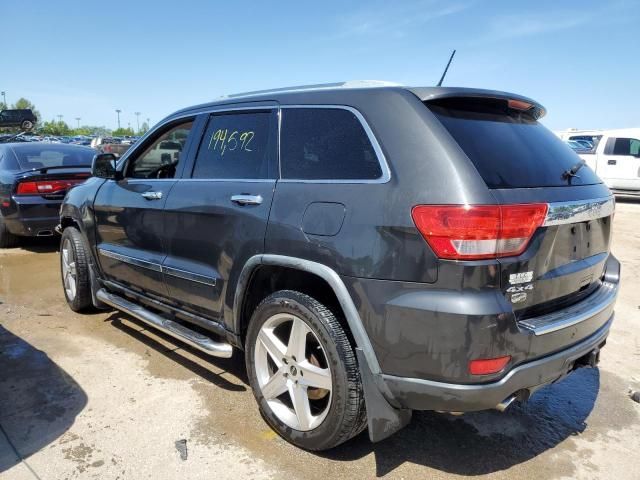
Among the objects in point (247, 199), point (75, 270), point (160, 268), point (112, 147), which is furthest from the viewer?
point (112, 147)

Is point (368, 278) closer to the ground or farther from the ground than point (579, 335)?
farther from the ground

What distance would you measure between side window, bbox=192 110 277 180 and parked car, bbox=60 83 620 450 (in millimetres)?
13

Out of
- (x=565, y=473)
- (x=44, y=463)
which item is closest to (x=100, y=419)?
(x=44, y=463)

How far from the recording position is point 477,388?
6.96 feet

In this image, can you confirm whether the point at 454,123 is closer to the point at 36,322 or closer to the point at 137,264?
the point at 137,264

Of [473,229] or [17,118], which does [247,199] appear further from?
[17,118]

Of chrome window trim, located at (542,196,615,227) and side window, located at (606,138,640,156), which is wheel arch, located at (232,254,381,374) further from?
side window, located at (606,138,640,156)

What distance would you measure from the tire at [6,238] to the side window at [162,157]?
430 cm

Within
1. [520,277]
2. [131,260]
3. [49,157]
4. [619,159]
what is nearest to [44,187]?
[49,157]

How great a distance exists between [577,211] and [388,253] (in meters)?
0.97

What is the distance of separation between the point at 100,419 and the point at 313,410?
1.31 meters

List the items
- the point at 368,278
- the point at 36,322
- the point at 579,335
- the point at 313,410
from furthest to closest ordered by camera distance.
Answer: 1. the point at 36,322
2. the point at 313,410
3. the point at 579,335
4. the point at 368,278

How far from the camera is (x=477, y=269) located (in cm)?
205

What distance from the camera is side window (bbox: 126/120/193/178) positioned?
12.6ft
